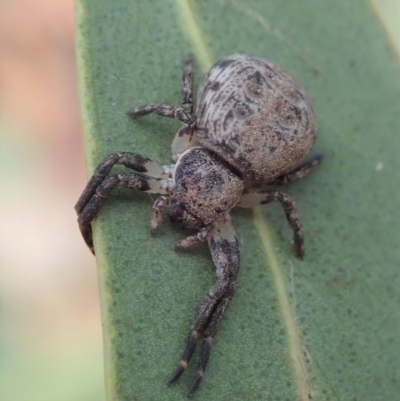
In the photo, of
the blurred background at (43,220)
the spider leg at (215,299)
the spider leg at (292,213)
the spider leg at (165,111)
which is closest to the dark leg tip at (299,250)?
the spider leg at (292,213)

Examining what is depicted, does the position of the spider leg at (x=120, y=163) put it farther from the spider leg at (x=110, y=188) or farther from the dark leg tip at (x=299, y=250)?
the dark leg tip at (x=299, y=250)

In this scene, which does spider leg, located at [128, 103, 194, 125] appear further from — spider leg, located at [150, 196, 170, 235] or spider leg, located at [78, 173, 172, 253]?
spider leg, located at [150, 196, 170, 235]

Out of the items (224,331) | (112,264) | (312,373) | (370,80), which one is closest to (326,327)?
(312,373)

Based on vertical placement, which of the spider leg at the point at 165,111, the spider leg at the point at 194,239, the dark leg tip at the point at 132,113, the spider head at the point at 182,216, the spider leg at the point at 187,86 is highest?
the spider leg at the point at 187,86

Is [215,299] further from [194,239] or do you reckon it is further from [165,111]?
[165,111]

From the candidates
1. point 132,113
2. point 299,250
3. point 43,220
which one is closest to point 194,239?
point 299,250

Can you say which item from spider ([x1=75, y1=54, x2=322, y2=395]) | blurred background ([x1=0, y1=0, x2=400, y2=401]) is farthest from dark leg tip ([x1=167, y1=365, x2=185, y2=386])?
blurred background ([x1=0, y1=0, x2=400, y2=401])
